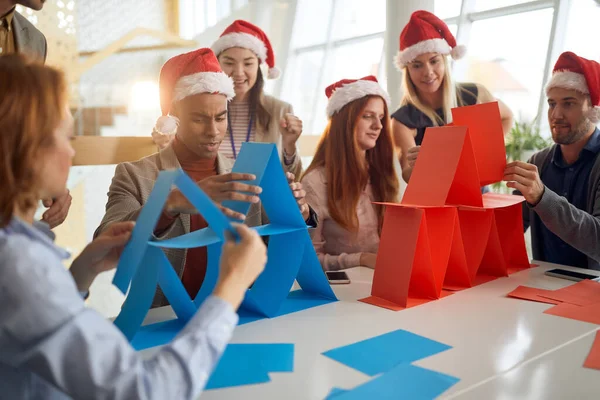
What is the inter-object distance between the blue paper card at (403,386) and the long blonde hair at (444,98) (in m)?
1.94

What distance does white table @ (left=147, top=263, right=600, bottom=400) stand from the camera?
0.98 metres

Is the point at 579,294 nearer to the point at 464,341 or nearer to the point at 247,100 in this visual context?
the point at 464,341

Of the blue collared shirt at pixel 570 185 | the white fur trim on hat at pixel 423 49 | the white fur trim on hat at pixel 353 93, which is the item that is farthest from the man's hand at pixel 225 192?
the white fur trim on hat at pixel 423 49

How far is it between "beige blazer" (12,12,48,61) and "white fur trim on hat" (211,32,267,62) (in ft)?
3.26

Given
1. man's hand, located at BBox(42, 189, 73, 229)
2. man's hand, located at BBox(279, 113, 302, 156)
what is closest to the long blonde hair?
man's hand, located at BBox(279, 113, 302, 156)

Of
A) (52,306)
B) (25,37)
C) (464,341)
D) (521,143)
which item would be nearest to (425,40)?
(25,37)

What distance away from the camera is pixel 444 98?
284cm

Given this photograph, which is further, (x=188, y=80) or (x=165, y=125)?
(x=188, y=80)

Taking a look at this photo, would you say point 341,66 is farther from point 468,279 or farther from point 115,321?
point 115,321

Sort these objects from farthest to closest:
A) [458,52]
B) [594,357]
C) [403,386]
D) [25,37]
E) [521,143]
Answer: [521,143], [458,52], [25,37], [594,357], [403,386]

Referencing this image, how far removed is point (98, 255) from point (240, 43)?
1961mm

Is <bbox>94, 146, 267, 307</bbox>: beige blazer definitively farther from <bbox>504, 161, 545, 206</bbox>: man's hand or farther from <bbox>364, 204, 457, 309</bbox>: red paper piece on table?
<bbox>504, 161, 545, 206</bbox>: man's hand

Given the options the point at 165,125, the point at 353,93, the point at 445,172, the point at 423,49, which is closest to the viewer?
the point at 445,172

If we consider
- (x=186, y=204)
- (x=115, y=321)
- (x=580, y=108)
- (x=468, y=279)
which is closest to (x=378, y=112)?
(x=580, y=108)
